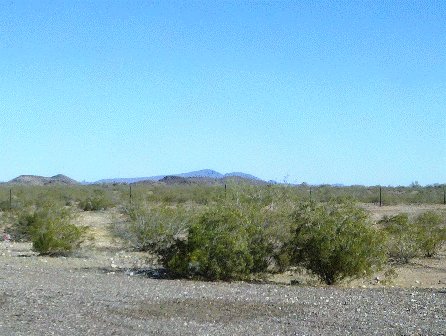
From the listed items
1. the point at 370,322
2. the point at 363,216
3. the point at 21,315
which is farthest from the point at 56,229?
the point at 370,322

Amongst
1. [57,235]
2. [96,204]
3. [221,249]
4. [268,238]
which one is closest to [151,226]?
[57,235]

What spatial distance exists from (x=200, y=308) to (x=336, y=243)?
6063 mm

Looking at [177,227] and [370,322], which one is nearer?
[370,322]

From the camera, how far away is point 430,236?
28.6 m

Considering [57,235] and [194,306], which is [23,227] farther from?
[194,306]

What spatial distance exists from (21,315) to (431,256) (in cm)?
1922

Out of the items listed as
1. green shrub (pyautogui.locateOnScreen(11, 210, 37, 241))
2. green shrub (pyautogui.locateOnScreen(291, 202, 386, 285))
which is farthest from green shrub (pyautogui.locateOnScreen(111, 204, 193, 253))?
green shrub (pyautogui.locateOnScreen(11, 210, 37, 241))

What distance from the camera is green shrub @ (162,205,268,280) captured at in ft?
61.6

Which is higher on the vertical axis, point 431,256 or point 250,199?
point 250,199

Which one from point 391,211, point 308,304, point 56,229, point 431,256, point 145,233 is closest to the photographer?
point 308,304

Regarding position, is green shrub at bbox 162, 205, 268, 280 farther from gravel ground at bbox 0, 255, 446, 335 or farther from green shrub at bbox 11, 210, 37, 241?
green shrub at bbox 11, 210, 37, 241

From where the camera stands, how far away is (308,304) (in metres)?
14.7

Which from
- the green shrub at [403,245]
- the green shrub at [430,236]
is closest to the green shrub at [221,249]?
the green shrub at [403,245]

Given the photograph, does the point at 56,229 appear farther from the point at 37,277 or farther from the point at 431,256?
the point at 431,256
